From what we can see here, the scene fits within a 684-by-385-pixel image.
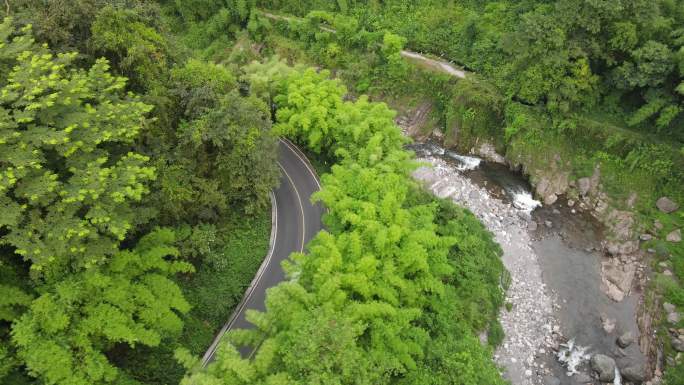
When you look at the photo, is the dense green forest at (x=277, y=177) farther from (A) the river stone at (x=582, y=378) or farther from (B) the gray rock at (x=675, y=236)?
(A) the river stone at (x=582, y=378)

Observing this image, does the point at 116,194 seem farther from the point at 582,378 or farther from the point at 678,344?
the point at 678,344

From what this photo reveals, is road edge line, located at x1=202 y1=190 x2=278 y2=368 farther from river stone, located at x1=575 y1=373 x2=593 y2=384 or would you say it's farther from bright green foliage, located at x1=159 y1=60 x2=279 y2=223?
river stone, located at x1=575 y1=373 x2=593 y2=384

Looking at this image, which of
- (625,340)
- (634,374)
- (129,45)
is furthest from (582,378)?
(129,45)

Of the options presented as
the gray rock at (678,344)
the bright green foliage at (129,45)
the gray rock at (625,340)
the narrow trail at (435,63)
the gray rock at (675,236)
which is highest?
the bright green foliage at (129,45)

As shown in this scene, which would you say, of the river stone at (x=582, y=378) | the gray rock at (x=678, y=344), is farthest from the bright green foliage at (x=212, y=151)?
the gray rock at (x=678, y=344)

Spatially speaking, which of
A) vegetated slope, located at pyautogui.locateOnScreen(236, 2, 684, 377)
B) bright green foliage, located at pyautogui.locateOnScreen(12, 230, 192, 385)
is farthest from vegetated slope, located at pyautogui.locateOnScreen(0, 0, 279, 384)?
vegetated slope, located at pyautogui.locateOnScreen(236, 2, 684, 377)
